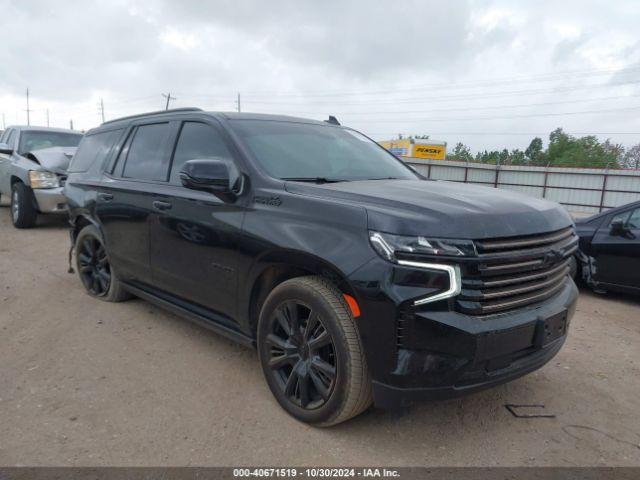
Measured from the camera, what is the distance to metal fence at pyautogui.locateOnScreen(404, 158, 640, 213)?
75.4 feet

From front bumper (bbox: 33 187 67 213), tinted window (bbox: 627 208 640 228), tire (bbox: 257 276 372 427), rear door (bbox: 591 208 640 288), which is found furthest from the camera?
front bumper (bbox: 33 187 67 213)

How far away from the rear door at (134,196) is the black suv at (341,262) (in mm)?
30

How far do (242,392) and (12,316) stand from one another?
2.69 m

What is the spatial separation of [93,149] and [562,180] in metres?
24.8

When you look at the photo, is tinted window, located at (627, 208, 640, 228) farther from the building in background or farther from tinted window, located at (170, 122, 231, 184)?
the building in background

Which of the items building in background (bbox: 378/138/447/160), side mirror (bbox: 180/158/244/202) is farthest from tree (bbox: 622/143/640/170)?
side mirror (bbox: 180/158/244/202)

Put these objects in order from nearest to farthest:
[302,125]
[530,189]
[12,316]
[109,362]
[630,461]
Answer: [630,461], [109,362], [302,125], [12,316], [530,189]

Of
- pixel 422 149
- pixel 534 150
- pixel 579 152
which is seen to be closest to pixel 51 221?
pixel 422 149

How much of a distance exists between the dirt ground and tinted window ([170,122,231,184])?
1.43 m

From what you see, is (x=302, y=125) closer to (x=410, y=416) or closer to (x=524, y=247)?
(x=524, y=247)

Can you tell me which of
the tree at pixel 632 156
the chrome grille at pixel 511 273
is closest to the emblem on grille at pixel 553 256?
the chrome grille at pixel 511 273

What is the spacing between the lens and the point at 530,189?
25172 millimetres

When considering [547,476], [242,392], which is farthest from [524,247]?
[242,392]

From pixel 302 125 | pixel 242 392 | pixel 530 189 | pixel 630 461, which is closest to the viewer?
pixel 630 461
